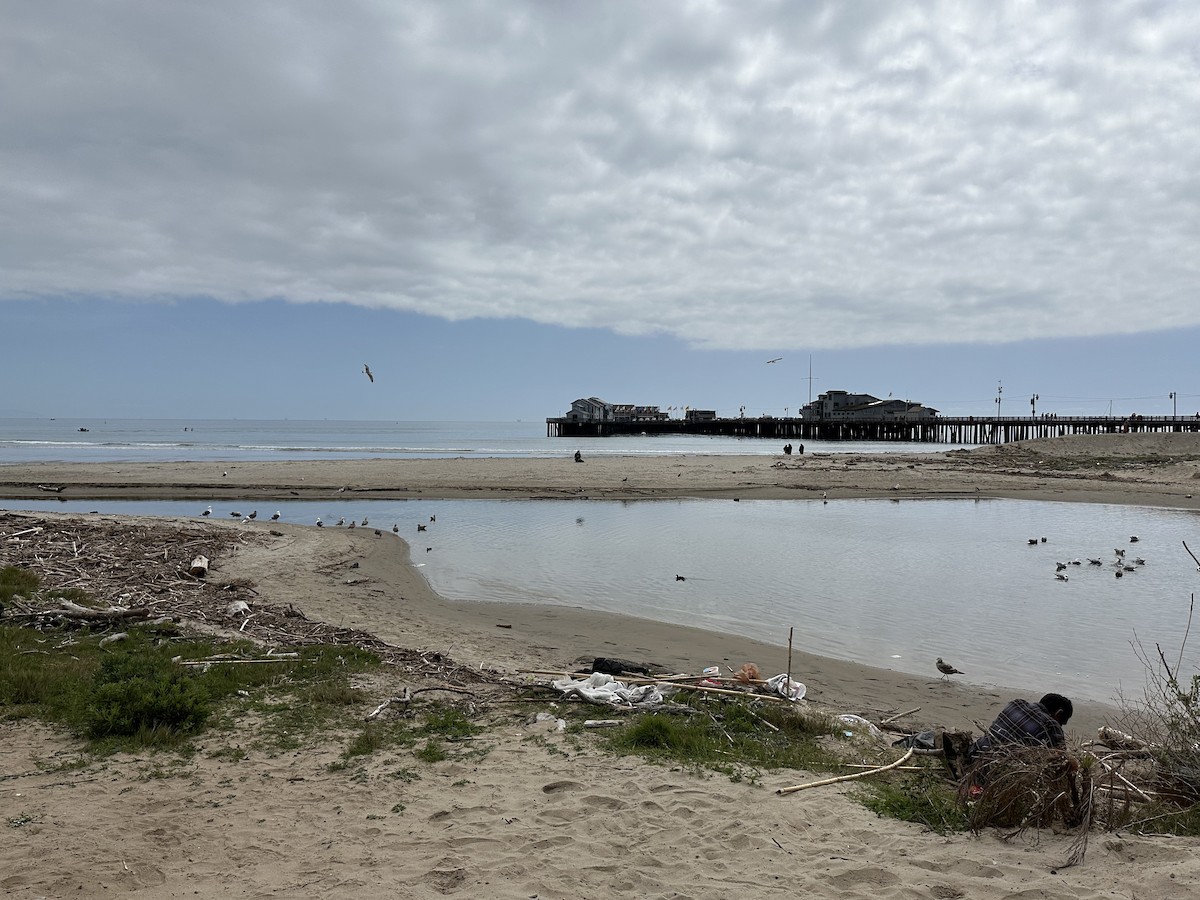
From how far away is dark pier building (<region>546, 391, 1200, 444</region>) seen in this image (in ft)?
310

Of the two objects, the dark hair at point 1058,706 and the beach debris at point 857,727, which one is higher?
the dark hair at point 1058,706

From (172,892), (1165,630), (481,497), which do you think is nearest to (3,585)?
(172,892)

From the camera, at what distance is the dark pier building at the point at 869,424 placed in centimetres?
9438

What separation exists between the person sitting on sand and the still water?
363 centimetres

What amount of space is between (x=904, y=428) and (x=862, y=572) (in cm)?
9613

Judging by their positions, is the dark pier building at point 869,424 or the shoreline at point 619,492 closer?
the shoreline at point 619,492

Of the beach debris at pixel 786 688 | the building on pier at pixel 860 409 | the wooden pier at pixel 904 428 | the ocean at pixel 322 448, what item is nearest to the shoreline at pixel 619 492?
the beach debris at pixel 786 688

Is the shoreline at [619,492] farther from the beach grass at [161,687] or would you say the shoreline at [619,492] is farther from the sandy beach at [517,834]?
the beach grass at [161,687]

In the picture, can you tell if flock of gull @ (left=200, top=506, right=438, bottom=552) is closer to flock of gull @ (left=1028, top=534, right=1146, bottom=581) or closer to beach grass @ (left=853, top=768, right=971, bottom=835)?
flock of gull @ (left=1028, top=534, right=1146, bottom=581)

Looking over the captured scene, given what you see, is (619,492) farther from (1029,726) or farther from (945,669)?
(1029,726)

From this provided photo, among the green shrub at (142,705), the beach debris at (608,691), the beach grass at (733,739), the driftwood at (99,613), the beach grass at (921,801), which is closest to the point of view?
the beach grass at (921,801)

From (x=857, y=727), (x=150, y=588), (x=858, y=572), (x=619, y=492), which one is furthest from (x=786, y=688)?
(x=619, y=492)

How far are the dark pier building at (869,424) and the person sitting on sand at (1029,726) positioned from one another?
9739cm

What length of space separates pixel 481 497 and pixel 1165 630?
80.3 feet
